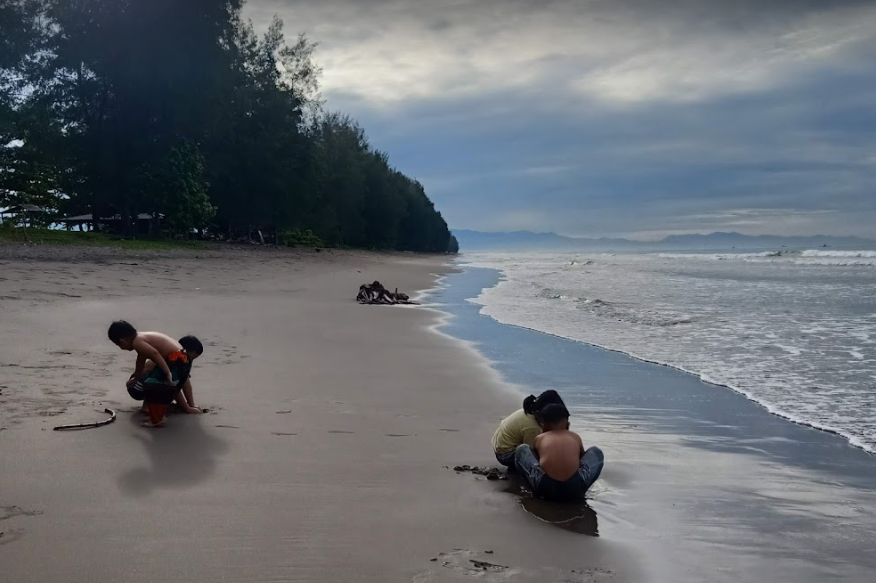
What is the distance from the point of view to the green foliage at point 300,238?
52650mm

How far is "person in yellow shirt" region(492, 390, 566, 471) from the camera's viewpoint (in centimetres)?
466

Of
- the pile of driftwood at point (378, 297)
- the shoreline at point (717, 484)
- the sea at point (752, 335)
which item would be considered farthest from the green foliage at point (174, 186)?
the shoreline at point (717, 484)

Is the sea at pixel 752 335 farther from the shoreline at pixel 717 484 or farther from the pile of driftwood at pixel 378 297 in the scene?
the pile of driftwood at pixel 378 297

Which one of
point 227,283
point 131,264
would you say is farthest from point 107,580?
point 131,264

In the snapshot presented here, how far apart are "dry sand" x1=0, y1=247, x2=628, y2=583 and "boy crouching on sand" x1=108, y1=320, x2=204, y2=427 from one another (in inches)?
7.1

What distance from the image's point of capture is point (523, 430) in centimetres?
468

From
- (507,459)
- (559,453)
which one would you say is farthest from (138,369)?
(559,453)

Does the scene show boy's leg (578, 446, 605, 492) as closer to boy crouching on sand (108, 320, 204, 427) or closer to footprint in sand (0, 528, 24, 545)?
footprint in sand (0, 528, 24, 545)

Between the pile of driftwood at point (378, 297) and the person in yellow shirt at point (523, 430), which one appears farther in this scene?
the pile of driftwood at point (378, 297)

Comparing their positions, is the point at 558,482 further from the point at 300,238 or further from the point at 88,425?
the point at 300,238

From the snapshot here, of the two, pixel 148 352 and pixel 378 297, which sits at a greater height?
pixel 148 352

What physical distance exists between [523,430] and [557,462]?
474mm

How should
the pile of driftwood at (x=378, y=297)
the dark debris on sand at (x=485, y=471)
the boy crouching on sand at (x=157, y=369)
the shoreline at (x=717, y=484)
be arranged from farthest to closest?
1. the pile of driftwood at (x=378, y=297)
2. the boy crouching on sand at (x=157, y=369)
3. the dark debris on sand at (x=485, y=471)
4. the shoreline at (x=717, y=484)

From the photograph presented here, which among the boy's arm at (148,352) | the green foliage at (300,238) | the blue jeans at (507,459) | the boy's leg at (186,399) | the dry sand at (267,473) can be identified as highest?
the green foliage at (300,238)
